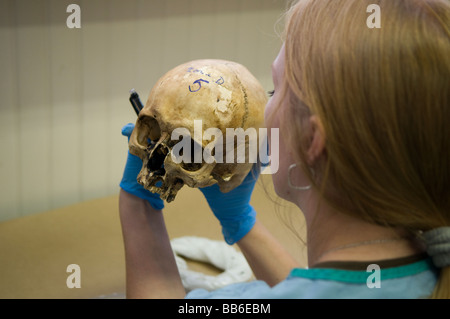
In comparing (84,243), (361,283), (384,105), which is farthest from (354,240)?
(84,243)

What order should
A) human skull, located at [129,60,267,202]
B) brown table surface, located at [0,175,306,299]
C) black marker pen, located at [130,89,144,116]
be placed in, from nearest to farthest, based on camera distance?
human skull, located at [129,60,267,202] < black marker pen, located at [130,89,144,116] < brown table surface, located at [0,175,306,299]

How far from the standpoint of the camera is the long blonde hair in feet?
2.04

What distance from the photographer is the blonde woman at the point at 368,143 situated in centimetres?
63

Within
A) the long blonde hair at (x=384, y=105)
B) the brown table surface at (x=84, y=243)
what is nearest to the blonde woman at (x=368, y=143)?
the long blonde hair at (x=384, y=105)

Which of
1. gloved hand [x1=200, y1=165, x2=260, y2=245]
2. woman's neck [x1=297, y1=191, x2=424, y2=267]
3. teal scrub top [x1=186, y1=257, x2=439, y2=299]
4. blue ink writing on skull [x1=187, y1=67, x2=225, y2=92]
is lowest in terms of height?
gloved hand [x1=200, y1=165, x2=260, y2=245]

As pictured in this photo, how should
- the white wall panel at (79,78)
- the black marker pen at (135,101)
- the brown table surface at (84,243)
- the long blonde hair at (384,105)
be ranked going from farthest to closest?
the white wall panel at (79,78), the brown table surface at (84,243), the black marker pen at (135,101), the long blonde hair at (384,105)

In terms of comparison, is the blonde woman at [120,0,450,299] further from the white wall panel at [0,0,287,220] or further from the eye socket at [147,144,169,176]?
the white wall panel at [0,0,287,220]

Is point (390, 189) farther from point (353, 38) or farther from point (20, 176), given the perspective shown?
point (20, 176)

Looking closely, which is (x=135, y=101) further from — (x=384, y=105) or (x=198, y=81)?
(x=384, y=105)

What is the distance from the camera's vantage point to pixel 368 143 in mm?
638

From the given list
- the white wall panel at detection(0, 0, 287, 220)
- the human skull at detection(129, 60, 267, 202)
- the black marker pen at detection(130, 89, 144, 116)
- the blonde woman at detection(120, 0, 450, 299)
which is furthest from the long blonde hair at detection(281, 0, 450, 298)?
the white wall panel at detection(0, 0, 287, 220)

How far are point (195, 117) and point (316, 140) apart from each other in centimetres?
35

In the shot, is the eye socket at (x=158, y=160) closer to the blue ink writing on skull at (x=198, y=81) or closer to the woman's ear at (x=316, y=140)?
the blue ink writing on skull at (x=198, y=81)

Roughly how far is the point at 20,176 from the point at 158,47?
788 mm
